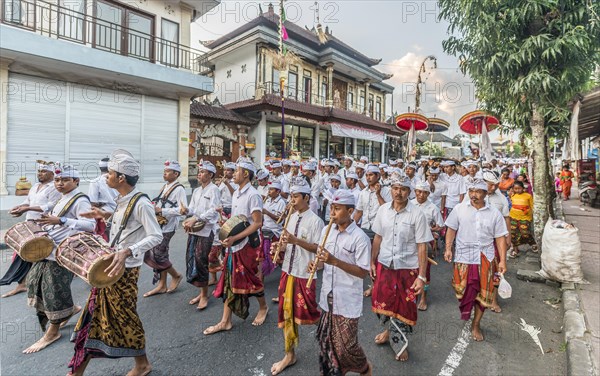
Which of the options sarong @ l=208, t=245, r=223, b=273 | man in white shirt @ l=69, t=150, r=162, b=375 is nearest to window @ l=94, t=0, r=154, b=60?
sarong @ l=208, t=245, r=223, b=273

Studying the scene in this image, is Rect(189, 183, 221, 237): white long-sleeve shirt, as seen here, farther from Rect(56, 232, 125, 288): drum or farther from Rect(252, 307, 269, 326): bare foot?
Rect(56, 232, 125, 288): drum

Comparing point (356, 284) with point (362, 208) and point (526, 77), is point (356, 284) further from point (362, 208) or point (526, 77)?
point (526, 77)

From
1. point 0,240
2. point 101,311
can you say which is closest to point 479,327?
point 101,311

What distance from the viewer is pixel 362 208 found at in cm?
593

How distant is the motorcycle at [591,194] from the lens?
12889 mm

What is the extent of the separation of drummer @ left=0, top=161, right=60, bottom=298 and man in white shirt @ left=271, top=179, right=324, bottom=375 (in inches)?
128

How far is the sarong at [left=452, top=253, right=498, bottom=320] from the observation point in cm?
367

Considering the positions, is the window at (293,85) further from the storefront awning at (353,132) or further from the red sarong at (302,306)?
the red sarong at (302,306)

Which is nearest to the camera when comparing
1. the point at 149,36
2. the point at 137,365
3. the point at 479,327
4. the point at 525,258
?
the point at 137,365

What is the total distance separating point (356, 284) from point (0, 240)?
28.4ft

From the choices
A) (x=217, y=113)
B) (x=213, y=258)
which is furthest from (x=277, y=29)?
(x=213, y=258)

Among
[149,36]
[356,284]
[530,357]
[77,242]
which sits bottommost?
[530,357]

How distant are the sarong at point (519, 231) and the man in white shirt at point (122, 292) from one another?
730 centimetres

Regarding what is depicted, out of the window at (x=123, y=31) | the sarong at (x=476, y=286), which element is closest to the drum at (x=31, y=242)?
the sarong at (x=476, y=286)
